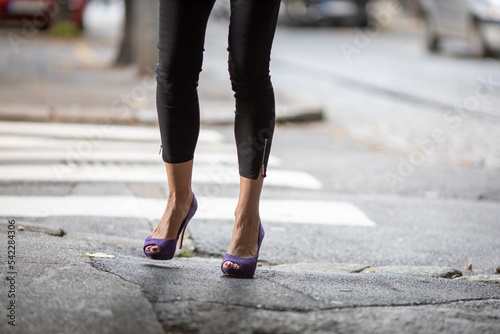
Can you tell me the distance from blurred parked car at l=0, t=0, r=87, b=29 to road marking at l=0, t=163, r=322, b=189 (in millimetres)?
14385

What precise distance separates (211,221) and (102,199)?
687 mm

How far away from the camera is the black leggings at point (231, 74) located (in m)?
2.54

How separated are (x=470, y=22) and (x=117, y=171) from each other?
9.32m

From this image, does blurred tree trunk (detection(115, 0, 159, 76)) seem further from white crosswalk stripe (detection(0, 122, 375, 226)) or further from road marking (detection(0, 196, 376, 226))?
road marking (detection(0, 196, 376, 226))

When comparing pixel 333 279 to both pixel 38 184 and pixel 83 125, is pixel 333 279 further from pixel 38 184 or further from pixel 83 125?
pixel 83 125

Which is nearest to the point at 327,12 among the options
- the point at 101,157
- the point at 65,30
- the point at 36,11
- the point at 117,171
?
the point at 65,30

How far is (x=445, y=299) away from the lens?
247 cm

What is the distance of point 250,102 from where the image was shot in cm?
263

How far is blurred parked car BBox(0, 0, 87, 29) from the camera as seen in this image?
18.1 metres

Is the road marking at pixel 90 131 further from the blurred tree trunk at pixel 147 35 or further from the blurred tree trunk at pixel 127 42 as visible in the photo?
the blurred tree trunk at pixel 127 42

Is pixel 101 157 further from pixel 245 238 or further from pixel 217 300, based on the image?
pixel 217 300

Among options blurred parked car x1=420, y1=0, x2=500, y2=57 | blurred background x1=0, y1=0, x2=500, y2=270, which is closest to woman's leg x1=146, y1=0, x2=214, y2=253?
blurred background x1=0, y1=0, x2=500, y2=270

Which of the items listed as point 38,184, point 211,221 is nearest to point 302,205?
point 211,221

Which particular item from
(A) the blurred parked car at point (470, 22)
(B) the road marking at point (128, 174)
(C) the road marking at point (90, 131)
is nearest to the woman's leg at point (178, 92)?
(B) the road marking at point (128, 174)
